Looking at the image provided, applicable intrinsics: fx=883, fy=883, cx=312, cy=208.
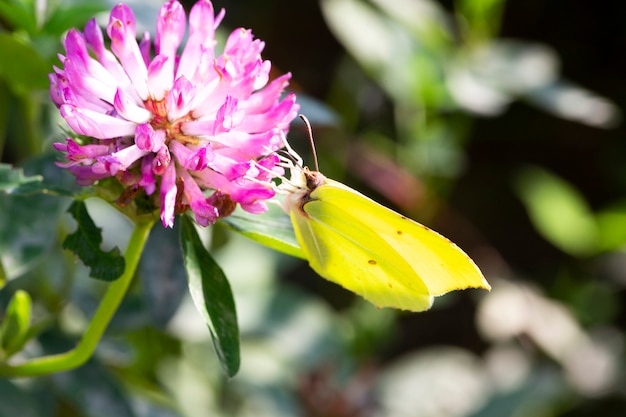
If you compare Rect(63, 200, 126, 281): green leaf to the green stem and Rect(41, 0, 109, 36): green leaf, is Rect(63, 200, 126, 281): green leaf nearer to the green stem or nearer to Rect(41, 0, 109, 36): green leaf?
the green stem

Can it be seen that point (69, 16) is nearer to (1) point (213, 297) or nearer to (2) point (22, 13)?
(2) point (22, 13)

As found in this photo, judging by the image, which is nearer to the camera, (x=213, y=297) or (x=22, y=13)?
(x=213, y=297)

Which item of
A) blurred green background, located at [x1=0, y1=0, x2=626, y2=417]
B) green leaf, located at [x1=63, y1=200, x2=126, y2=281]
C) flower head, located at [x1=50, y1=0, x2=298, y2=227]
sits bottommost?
blurred green background, located at [x1=0, y1=0, x2=626, y2=417]

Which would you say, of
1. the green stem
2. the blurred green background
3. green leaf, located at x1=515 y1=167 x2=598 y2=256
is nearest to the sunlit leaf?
the blurred green background

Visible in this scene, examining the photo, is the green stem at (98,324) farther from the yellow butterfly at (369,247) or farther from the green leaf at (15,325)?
the yellow butterfly at (369,247)

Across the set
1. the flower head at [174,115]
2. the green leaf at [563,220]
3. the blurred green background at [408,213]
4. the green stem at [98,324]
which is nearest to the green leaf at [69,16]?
the blurred green background at [408,213]

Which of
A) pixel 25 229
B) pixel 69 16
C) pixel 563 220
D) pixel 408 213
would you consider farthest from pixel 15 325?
pixel 563 220
